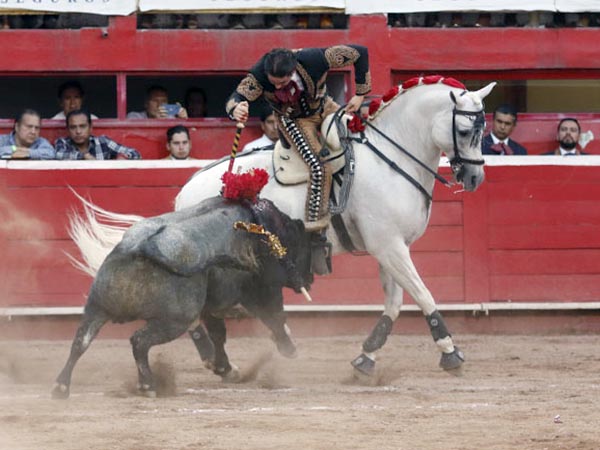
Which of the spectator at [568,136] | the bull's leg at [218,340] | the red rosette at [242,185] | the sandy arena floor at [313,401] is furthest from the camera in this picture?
the spectator at [568,136]

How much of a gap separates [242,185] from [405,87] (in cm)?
133

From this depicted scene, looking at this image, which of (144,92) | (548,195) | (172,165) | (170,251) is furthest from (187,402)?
(144,92)

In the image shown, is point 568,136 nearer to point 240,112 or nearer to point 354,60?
point 354,60

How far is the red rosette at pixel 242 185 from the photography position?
7.95 metres

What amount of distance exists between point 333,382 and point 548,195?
3.15 metres

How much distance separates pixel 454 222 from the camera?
1091 centimetres

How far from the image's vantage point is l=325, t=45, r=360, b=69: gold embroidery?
8492 millimetres

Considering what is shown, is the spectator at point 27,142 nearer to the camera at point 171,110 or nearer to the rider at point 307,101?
the camera at point 171,110

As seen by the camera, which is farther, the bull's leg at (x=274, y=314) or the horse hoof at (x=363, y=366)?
the horse hoof at (x=363, y=366)

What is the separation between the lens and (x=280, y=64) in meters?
8.20

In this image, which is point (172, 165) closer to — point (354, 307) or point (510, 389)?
point (354, 307)

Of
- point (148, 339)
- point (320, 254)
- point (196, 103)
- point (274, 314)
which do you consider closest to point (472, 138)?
point (320, 254)

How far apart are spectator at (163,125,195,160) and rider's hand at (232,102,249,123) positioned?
2.68 meters

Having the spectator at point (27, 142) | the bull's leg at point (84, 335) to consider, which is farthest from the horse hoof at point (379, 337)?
the spectator at point (27, 142)
